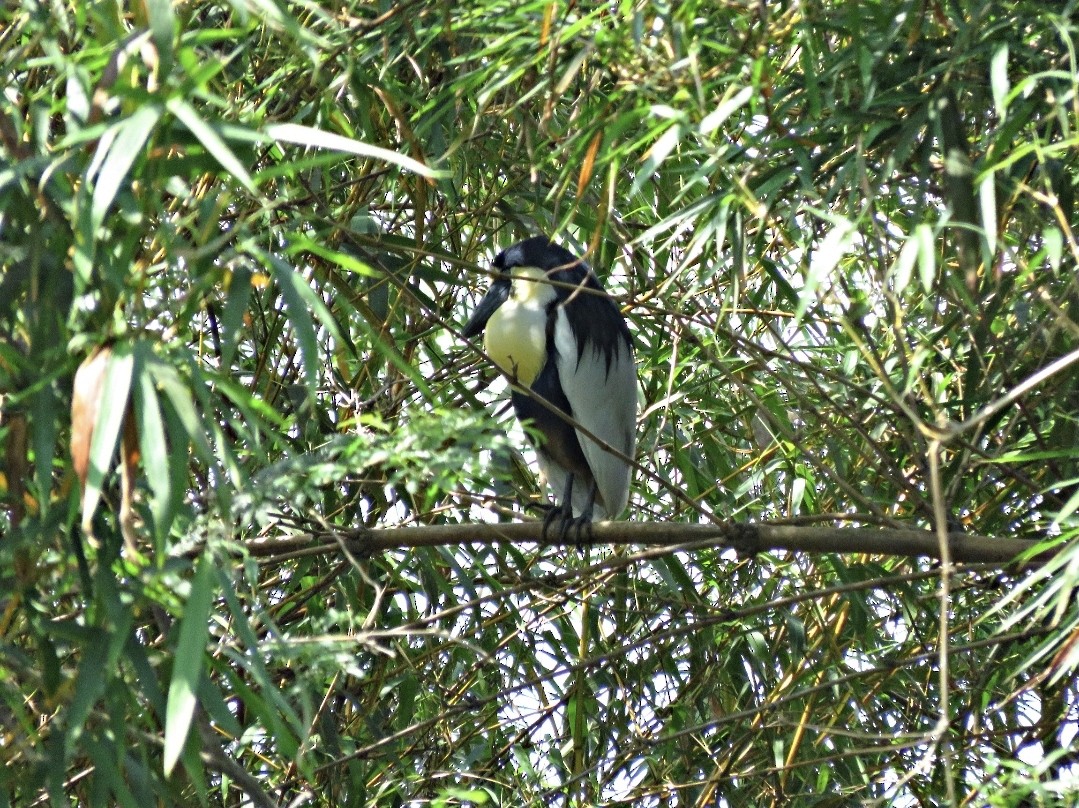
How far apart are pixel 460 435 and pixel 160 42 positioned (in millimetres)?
406

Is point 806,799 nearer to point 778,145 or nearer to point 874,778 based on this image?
point 874,778

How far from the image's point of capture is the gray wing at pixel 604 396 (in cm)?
236

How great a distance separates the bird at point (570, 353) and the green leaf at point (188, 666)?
1.31 m

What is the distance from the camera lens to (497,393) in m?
2.46

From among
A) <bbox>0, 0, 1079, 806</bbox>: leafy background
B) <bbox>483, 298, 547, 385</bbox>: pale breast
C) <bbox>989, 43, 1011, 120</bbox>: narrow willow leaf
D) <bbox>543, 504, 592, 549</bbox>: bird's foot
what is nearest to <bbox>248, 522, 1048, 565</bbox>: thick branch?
<bbox>0, 0, 1079, 806</bbox>: leafy background

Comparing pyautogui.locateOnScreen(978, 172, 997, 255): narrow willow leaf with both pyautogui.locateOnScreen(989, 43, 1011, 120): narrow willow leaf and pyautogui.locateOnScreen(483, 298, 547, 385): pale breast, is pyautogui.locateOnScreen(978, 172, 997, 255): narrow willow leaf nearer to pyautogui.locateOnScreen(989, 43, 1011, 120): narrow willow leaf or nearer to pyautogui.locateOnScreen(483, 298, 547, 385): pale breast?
pyautogui.locateOnScreen(989, 43, 1011, 120): narrow willow leaf

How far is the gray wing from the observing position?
92.8 inches

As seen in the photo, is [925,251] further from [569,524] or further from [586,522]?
[569,524]

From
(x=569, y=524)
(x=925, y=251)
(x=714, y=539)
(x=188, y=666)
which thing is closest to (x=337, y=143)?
(x=188, y=666)

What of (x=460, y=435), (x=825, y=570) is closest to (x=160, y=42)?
(x=460, y=435)

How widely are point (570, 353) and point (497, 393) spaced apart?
175 mm

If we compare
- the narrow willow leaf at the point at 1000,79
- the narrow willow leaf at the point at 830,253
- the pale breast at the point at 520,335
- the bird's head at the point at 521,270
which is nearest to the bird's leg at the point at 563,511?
the pale breast at the point at 520,335

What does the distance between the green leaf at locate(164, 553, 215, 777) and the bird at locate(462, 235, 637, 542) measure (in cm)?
131

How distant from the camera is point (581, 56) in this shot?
1359 millimetres
